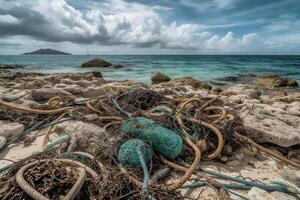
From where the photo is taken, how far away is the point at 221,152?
9.13ft

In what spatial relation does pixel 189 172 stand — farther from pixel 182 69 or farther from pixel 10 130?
pixel 182 69

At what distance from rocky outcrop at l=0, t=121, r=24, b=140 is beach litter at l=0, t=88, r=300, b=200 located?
0.08 metres

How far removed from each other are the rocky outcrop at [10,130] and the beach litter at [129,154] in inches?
3.0

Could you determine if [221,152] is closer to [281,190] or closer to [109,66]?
[281,190]

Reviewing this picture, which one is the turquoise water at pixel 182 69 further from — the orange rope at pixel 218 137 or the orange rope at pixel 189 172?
the orange rope at pixel 189 172

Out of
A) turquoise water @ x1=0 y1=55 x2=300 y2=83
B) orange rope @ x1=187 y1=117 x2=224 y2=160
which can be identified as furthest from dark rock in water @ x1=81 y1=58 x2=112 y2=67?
orange rope @ x1=187 y1=117 x2=224 y2=160

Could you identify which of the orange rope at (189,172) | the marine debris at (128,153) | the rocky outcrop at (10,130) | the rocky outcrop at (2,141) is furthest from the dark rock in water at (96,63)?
A: the orange rope at (189,172)

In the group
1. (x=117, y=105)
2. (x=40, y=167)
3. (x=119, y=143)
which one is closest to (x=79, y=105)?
(x=117, y=105)

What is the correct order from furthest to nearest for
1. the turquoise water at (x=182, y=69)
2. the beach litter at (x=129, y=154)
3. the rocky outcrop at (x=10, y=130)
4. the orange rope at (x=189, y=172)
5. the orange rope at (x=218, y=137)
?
the turquoise water at (x=182, y=69) → the rocky outcrop at (x=10, y=130) → the orange rope at (x=218, y=137) → the orange rope at (x=189, y=172) → the beach litter at (x=129, y=154)

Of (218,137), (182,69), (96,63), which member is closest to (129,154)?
(218,137)

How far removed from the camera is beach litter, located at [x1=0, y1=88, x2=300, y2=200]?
155cm

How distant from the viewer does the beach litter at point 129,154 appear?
1546mm

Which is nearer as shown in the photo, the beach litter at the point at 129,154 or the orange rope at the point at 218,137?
the beach litter at the point at 129,154

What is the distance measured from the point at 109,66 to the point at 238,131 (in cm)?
2581
